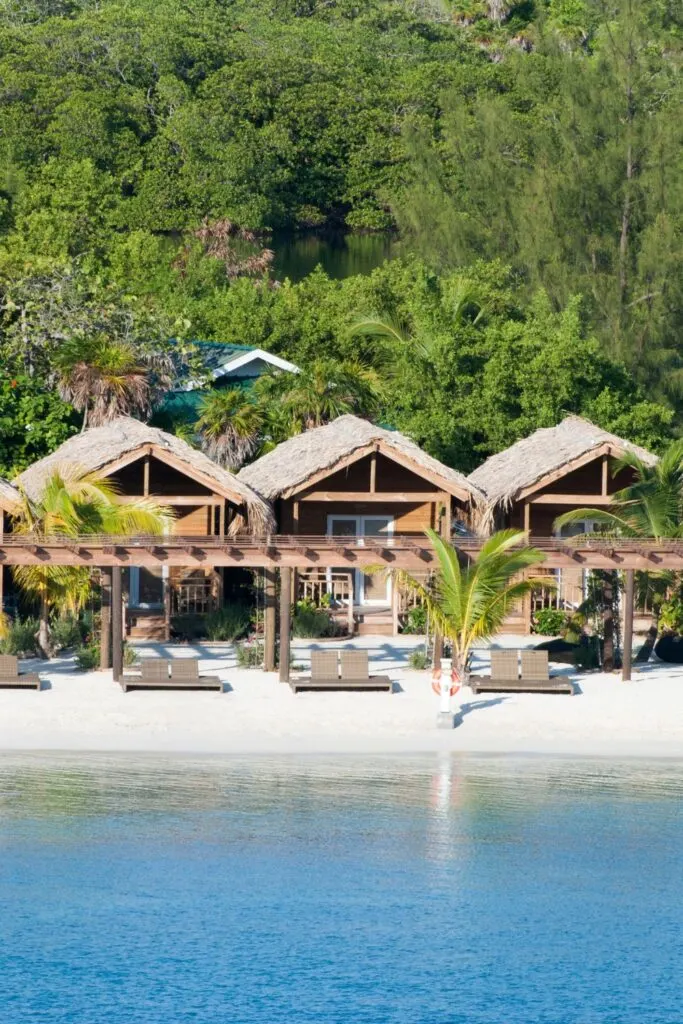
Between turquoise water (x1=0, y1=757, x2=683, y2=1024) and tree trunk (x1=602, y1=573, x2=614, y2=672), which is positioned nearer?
turquoise water (x1=0, y1=757, x2=683, y2=1024)

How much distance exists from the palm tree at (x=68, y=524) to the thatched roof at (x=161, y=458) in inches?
40.5

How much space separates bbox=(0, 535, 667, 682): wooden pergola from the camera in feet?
109

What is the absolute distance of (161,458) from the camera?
1470 inches

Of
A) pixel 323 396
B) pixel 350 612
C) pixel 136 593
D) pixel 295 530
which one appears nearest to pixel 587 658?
pixel 350 612

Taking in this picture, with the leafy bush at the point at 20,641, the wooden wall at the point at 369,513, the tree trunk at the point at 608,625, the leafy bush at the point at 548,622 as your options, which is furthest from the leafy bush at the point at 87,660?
the leafy bush at the point at 548,622

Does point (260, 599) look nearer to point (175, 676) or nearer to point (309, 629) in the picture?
point (309, 629)

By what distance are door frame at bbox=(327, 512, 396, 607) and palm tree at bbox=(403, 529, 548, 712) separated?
7.02 m

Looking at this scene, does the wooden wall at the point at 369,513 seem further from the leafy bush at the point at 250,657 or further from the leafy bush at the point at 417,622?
the leafy bush at the point at 250,657

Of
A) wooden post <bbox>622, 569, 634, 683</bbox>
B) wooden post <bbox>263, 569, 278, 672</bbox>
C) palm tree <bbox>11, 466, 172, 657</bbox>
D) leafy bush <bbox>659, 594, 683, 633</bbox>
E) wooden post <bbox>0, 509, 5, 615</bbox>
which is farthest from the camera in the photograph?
wooden post <bbox>0, 509, 5, 615</bbox>

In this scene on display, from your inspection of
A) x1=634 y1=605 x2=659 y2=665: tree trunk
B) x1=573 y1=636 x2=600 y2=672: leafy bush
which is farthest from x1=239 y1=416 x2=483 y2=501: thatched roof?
x1=634 y1=605 x2=659 y2=665: tree trunk

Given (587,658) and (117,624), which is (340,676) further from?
(587,658)

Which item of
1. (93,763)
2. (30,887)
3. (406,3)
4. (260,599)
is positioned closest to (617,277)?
(260,599)

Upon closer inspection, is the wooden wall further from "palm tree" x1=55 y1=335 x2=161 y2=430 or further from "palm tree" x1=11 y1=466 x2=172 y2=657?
"palm tree" x1=11 y1=466 x2=172 y2=657

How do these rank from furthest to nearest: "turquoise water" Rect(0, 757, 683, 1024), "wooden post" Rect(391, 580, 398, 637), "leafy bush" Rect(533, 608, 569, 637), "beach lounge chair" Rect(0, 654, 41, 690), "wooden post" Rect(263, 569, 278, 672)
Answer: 1. "leafy bush" Rect(533, 608, 569, 637)
2. "wooden post" Rect(391, 580, 398, 637)
3. "wooden post" Rect(263, 569, 278, 672)
4. "beach lounge chair" Rect(0, 654, 41, 690)
5. "turquoise water" Rect(0, 757, 683, 1024)
